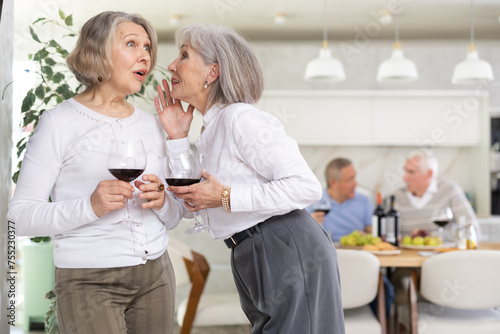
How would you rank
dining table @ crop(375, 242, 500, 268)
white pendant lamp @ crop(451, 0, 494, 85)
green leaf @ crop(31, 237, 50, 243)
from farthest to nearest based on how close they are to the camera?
1. white pendant lamp @ crop(451, 0, 494, 85)
2. dining table @ crop(375, 242, 500, 268)
3. green leaf @ crop(31, 237, 50, 243)

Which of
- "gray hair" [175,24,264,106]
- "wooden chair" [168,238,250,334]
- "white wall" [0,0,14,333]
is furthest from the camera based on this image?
"wooden chair" [168,238,250,334]

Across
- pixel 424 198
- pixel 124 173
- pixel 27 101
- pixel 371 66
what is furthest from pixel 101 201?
pixel 371 66

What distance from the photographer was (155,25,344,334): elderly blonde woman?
56.6 inches

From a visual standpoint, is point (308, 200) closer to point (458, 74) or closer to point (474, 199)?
point (458, 74)

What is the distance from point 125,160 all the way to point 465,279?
1990 mm

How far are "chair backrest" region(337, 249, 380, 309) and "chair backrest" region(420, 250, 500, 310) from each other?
0.28m

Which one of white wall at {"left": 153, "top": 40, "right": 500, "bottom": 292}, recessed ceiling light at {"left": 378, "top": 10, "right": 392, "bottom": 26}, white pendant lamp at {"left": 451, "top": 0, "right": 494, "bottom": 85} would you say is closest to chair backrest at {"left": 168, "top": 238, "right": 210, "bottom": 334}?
white pendant lamp at {"left": 451, "top": 0, "right": 494, "bottom": 85}

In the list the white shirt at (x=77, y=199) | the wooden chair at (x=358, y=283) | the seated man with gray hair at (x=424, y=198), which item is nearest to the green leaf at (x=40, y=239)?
the white shirt at (x=77, y=199)

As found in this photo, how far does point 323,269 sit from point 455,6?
4.08m

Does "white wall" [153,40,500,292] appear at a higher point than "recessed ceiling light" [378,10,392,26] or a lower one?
lower

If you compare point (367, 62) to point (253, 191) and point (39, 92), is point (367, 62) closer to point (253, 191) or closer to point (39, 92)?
point (39, 92)

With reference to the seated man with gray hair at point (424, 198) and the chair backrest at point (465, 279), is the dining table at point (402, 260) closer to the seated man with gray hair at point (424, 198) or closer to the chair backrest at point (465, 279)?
the chair backrest at point (465, 279)

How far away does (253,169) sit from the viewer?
1.50m

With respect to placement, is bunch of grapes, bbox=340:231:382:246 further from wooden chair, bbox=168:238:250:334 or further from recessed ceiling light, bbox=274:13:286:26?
recessed ceiling light, bbox=274:13:286:26
